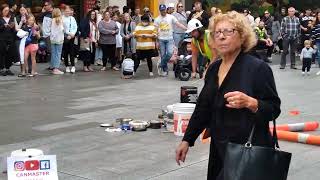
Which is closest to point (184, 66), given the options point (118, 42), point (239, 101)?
point (118, 42)

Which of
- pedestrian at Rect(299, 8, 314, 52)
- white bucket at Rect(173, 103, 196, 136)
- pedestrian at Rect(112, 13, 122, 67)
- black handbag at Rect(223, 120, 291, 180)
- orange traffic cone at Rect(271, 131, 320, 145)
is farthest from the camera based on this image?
pedestrian at Rect(299, 8, 314, 52)

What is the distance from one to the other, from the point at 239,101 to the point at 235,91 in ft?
0.81

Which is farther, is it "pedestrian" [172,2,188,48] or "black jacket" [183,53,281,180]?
"pedestrian" [172,2,188,48]

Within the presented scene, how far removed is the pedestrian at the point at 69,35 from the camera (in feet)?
53.4

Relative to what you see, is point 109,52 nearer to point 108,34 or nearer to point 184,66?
point 108,34

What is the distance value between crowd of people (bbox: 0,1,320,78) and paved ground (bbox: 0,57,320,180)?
764 mm

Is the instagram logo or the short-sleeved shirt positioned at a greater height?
the short-sleeved shirt

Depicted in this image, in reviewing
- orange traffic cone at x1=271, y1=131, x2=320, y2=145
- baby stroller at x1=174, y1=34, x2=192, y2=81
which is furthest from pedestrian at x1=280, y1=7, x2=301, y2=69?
orange traffic cone at x1=271, y1=131, x2=320, y2=145

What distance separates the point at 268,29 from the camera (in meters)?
24.3

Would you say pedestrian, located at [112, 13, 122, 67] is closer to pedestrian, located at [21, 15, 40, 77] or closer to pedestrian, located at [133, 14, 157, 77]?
pedestrian, located at [133, 14, 157, 77]

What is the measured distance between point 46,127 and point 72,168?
2.51 meters

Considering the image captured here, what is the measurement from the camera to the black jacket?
11.8 feet

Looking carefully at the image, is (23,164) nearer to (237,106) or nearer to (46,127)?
(237,106)

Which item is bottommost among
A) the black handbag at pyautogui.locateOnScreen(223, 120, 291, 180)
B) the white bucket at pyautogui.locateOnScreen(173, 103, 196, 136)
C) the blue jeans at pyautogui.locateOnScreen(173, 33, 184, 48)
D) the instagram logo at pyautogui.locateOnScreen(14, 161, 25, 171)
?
the white bucket at pyautogui.locateOnScreen(173, 103, 196, 136)
